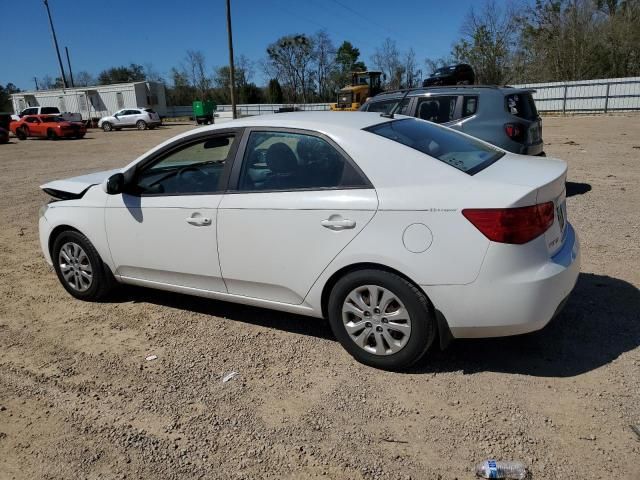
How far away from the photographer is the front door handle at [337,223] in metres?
3.10

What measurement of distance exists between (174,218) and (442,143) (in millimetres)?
2039

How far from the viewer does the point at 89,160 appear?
58.3 feet

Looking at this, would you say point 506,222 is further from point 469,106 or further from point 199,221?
point 469,106

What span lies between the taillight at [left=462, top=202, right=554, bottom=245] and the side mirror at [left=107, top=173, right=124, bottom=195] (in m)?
2.72

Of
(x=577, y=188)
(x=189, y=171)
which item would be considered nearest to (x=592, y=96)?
(x=577, y=188)

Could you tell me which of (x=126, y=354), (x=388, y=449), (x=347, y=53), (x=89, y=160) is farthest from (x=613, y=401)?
(x=347, y=53)

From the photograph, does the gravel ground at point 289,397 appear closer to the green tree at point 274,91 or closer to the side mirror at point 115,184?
the side mirror at point 115,184

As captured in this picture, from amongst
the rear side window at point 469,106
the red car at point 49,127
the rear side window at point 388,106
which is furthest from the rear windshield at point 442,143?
the red car at point 49,127

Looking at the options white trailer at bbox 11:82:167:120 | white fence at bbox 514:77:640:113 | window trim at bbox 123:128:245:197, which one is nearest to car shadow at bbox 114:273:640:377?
window trim at bbox 123:128:245:197

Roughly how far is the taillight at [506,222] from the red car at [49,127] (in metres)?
32.0

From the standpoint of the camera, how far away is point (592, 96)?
98.5ft

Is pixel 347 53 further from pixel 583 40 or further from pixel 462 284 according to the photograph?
pixel 462 284

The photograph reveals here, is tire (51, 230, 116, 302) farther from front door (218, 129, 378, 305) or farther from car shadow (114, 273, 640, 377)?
front door (218, 129, 378, 305)

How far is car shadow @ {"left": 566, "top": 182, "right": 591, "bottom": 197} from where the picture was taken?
8.11 metres
